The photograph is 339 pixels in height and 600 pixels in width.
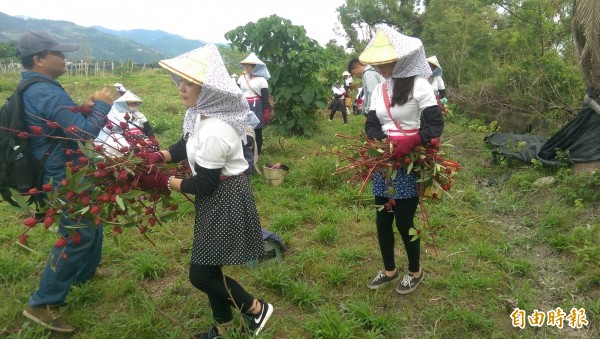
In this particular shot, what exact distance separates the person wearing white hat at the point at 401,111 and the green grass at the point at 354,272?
0.59 metres

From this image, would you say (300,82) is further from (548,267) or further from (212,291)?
(212,291)

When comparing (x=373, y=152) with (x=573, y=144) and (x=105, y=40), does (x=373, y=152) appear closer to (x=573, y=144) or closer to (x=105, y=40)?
(x=573, y=144)

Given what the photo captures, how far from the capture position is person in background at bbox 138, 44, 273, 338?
1.99m

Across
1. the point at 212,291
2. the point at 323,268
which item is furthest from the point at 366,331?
the point at 212,291

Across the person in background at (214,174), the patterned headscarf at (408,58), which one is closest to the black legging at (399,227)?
the patterned headscarf at (408,58)

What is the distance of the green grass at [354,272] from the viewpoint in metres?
2.65

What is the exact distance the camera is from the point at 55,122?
7.25ft

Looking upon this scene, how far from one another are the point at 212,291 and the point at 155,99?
43.0ft

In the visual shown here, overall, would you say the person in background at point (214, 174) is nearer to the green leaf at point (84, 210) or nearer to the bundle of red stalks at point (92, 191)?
the bundle of red stalks at point (92, 191)

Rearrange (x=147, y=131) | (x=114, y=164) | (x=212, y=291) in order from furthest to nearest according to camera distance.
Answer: (x=147, y=131), (x=212, y=291), (x=114, y=164)

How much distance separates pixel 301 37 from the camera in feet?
23.2

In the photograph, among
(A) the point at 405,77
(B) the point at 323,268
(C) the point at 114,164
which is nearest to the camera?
(C) the point at 114,164

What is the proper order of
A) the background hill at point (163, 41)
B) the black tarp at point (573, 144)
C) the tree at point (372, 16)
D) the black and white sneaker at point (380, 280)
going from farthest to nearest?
the background hill at point (163, 41), the tree at point (372, 16), the black tarp at point (573, 144), the black and white sneaker at point (380, 280)

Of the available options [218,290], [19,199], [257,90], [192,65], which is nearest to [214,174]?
[192,65]
